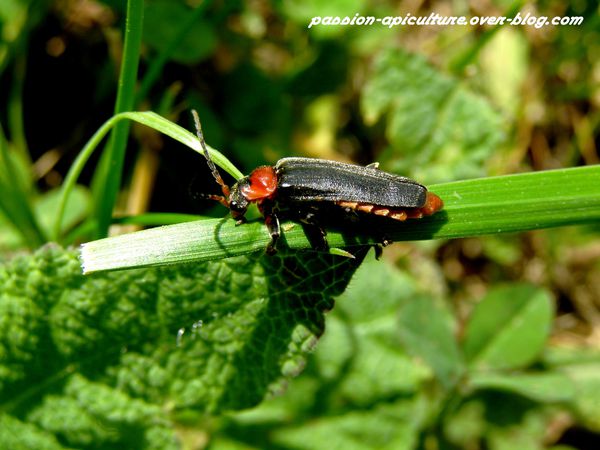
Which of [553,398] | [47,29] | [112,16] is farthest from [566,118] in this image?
[47,29]

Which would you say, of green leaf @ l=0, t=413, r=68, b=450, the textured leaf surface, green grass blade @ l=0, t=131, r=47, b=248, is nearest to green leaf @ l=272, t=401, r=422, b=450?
the textured leaf surface

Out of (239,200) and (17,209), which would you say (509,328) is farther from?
(17,209)

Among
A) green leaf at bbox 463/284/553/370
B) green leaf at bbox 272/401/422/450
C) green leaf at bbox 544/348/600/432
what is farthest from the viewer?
green leaf at bbox 544/348/600/432

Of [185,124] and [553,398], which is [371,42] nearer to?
[185,124]

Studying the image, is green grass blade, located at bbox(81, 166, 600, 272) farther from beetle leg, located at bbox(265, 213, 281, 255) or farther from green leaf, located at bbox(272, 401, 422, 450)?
green leaf, located at bbox(272, 401, 422, 450)

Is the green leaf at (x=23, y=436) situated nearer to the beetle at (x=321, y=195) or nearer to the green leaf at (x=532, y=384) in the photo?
the beetle at (x=321, y=195)

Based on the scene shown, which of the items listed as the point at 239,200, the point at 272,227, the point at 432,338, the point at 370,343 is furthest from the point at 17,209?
the point at 432,338

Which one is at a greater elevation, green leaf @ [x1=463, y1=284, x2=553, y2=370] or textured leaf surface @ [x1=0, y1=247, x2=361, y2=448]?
green leaf @ [x1=463, y1=284, x2=553, y2=370]
